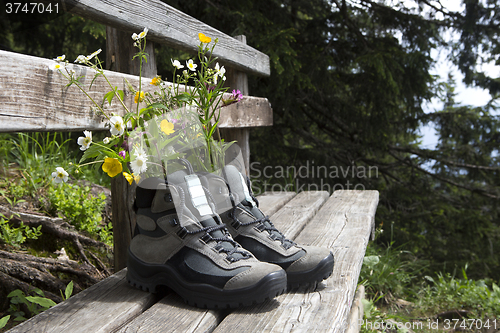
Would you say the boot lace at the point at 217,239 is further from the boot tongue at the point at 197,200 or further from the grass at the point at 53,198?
the grass at the point at 53,198

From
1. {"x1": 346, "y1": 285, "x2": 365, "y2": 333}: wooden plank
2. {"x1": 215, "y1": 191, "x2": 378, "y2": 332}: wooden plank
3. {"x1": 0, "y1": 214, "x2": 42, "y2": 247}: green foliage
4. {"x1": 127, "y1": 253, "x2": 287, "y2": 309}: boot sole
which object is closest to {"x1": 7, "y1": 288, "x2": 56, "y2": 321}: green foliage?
{"x1": 0, "y1": 214, "x2": 42, "y2": 247}: green foliage

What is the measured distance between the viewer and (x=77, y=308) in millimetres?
1009

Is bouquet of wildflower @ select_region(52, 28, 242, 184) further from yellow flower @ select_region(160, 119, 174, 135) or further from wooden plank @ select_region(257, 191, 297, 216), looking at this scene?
wooden plank @ select_region(257, 191, 297, 216)

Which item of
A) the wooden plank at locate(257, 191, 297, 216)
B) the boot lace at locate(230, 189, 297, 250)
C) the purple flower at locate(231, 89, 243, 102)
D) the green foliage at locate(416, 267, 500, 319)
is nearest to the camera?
the boot lace at locate(230, 189, 297, 250)

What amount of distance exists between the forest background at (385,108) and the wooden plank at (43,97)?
8.17 feet

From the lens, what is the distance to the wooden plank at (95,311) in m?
0.91

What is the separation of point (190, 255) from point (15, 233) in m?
1.21

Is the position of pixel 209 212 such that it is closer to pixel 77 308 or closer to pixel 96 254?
pixel 77 308

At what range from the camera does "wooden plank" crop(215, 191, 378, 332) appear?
3.06 ft

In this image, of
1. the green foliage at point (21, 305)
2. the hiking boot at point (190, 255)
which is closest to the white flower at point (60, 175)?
the hiking boot at point (190, 255)

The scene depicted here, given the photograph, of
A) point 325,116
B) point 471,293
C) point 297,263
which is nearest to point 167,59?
point 325,116

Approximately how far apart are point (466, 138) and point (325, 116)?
1992 mm

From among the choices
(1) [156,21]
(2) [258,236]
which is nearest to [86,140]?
(2) [258,236]

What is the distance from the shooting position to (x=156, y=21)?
1.56m
